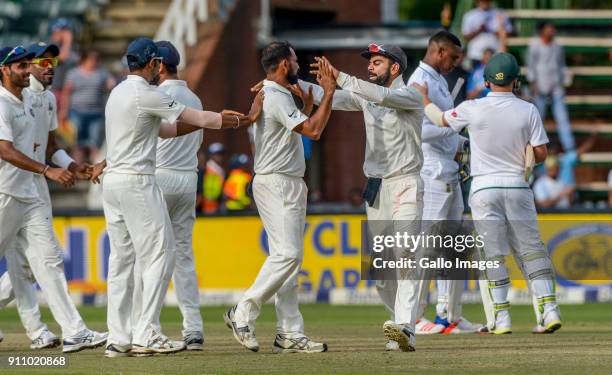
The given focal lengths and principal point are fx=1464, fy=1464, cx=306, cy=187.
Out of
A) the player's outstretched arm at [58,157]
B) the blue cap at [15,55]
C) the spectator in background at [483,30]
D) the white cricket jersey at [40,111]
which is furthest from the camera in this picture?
the spectator in background at [483,30]

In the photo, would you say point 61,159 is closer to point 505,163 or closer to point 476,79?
point 505,163

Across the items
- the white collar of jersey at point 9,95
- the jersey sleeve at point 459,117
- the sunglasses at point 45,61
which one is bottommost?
the jersey sleeve at point 459,117

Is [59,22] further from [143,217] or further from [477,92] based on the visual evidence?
[143,217]

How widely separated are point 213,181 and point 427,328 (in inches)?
327

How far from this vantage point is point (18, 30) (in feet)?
82.4

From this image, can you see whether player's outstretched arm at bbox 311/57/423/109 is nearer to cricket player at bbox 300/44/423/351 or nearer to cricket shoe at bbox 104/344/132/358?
cricket player at bbox 300/44/423/351

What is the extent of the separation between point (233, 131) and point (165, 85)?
13.8 m

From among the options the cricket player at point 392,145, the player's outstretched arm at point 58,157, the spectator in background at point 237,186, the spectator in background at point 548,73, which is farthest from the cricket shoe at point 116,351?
the spectator in background at point 548,73

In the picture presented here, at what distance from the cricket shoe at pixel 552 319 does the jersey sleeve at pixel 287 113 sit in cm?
290

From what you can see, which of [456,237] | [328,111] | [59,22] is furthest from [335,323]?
[59,22]

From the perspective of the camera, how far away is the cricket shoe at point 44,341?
40.1ft

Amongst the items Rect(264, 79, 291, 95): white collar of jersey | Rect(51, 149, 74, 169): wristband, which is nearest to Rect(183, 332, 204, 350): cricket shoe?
Rect(51, 149, 74, 169): wristband

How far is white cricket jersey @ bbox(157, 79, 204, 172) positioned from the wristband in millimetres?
776

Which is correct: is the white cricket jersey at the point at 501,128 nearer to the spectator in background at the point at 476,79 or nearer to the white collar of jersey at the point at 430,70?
the white collar of jersey at the point at 430,70
